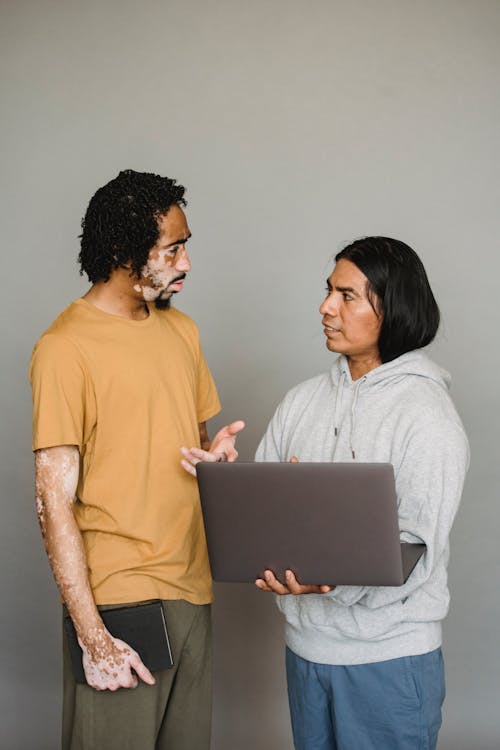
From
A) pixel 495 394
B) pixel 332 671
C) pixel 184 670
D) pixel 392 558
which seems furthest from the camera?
pixel 495 394

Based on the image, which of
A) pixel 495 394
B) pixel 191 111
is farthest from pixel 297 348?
pixel 191 111

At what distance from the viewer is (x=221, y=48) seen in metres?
3.10

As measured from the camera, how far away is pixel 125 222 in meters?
1.89

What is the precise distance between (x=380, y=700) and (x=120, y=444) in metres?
0.72

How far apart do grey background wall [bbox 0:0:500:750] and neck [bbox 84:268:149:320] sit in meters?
1.20

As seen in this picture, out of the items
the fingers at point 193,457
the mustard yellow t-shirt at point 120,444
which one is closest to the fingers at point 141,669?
the mustard yellow t-shirt at point 120,444

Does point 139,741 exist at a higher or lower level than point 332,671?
lower

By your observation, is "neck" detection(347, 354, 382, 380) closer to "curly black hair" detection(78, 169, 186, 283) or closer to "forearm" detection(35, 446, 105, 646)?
"curly black hair" detection(78, 169, 186, 283)

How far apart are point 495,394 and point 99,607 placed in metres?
1.70

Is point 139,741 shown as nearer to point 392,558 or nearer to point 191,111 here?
point 392,558

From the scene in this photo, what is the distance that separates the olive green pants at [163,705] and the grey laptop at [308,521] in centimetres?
24

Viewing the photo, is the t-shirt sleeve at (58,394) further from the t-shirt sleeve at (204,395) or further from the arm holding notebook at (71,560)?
the t-shirt sleeve at (204,395)

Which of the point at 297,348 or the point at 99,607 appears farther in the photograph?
the point at 297,348

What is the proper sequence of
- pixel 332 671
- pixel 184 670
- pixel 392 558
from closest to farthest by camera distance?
pixel 392 558
pixel 332 671
pixel 184 670
